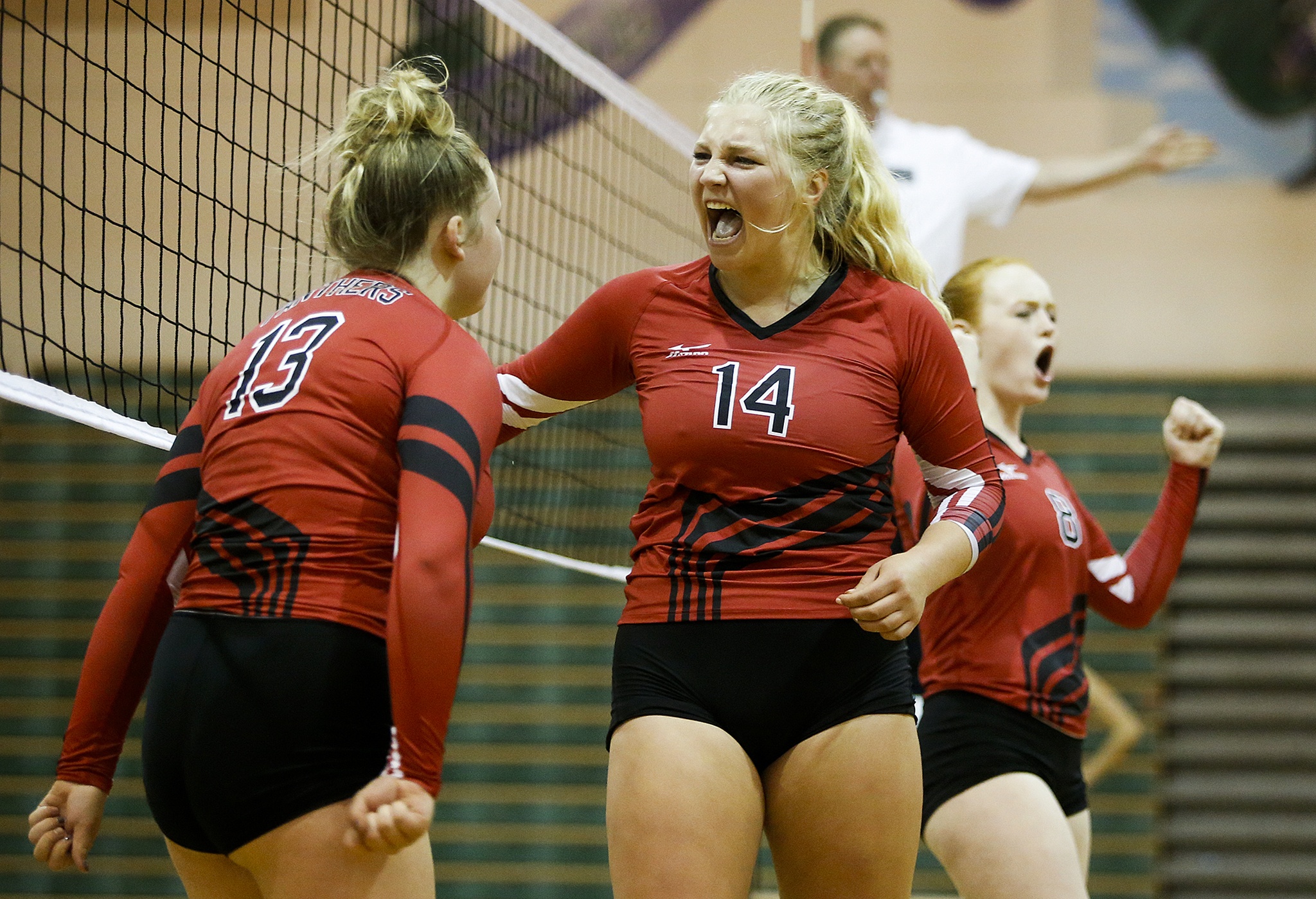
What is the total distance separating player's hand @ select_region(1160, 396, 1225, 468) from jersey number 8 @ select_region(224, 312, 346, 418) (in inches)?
85.9

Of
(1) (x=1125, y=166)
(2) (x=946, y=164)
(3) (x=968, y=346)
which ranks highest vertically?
(1) (x=1125, y=166)

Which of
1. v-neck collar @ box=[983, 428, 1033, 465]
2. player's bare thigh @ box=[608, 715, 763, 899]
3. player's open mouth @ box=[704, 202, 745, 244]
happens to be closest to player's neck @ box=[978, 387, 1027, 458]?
v-neck collar @ box=[983, 428, 1033, 465]

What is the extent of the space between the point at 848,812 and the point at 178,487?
42.1 inches

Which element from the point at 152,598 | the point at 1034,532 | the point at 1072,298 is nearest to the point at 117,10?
the point at 152,598

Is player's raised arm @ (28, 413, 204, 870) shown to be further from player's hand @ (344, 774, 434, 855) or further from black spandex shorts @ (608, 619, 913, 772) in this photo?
black spandex shorts @ (608, 619, 913, 772)

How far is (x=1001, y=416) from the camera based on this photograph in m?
3.23

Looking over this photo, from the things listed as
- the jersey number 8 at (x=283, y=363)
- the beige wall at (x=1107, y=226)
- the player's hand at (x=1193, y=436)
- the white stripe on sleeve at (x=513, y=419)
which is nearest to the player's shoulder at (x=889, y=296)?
the white stripe on sleeve at (x=513, y=419)

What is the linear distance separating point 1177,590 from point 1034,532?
3.60 metres

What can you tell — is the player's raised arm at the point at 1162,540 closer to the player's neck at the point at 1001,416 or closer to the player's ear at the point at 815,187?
the player's neck at the point at 1001,416

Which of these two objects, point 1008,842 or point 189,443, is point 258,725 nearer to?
point 189,443

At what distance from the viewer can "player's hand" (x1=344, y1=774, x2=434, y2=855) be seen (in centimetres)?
158

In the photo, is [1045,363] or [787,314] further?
[1045,363]

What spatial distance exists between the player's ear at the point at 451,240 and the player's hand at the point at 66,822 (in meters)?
0.91

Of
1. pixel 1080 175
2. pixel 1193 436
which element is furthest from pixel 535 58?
pixel 1193 436
